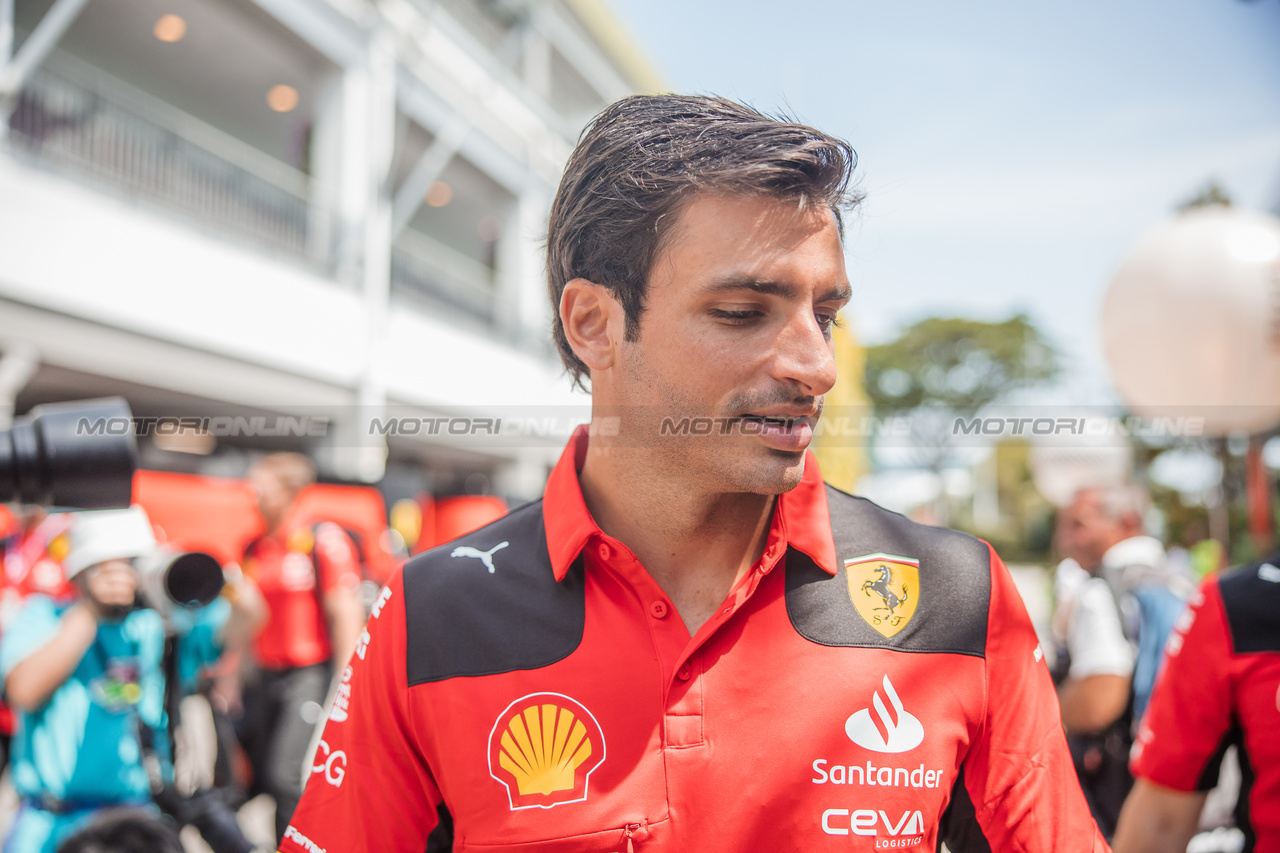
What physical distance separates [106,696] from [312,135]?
29.3 feet

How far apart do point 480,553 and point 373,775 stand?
0.37 meters

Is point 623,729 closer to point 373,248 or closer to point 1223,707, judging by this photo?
point 1223,707

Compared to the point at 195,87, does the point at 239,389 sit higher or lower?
lower

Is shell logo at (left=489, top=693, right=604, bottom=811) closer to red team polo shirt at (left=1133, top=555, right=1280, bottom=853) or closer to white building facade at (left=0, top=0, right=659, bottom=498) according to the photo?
red team polo shirt at (left=1133, top=555, right=1280, bottom=853)

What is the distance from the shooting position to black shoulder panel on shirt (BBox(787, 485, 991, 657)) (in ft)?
4.26

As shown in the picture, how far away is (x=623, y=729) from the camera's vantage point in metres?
1.25

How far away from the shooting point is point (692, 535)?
142 cm

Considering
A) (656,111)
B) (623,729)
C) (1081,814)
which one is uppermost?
(656,111)

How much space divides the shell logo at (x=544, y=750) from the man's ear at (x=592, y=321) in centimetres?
Result: 57

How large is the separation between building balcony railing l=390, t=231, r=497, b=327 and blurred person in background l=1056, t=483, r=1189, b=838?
992cm

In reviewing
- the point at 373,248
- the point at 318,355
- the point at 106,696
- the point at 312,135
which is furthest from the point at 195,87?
the point at 106,696

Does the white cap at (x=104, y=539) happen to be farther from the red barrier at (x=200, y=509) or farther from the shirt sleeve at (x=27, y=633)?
the red barrier at (x=200, y=509)

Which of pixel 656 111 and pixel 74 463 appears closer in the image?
pixel 74 463

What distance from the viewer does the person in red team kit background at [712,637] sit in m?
1.22
